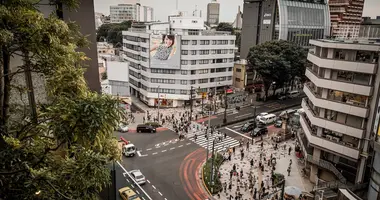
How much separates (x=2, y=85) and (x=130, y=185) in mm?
20857

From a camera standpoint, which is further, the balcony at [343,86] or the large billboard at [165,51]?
the large billboard at [165,51]

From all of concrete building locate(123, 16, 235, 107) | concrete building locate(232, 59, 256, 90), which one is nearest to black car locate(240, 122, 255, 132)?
concrete building locate(123, 16, 235, 107)

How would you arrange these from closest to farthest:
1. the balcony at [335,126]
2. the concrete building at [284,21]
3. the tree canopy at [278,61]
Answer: the balcony at [335,126]
the tree canopy at [278,61]
the concrete building at [284,21]

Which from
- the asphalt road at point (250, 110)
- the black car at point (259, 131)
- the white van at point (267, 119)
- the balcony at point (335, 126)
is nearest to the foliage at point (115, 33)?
the asphalt road at point (250, 110)

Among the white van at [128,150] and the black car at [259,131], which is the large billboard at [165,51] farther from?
the white van at [128,150]

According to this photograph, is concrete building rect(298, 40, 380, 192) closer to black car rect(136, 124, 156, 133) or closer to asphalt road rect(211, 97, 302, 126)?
asphalt road rect(211, 97, 302, 126)

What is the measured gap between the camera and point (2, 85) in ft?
22.6

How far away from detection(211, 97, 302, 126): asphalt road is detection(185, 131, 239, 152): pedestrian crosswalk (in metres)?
4.40

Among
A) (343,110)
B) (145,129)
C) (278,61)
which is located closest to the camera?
(343,110)

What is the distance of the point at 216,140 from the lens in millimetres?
37969

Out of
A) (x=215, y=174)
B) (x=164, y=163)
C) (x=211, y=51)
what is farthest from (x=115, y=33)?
(x=215, y=174)

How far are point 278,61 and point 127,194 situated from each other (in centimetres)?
3647

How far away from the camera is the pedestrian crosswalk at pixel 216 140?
36062mm

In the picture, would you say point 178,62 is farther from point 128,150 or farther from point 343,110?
point 343,110
